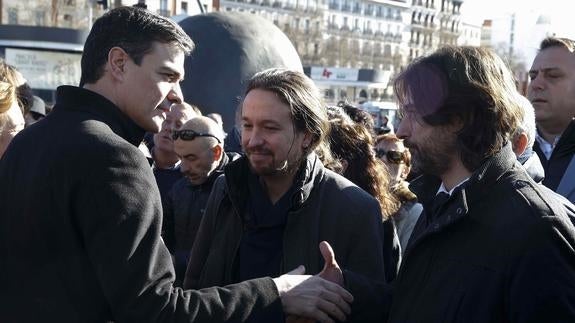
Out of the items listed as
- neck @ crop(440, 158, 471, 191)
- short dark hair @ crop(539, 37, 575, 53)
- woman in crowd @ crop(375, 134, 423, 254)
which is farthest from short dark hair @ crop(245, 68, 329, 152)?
short dark hair @ crop(539, 37, 575, 53)

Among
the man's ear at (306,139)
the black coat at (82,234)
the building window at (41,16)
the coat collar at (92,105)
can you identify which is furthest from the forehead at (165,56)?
the building window at (41,16)

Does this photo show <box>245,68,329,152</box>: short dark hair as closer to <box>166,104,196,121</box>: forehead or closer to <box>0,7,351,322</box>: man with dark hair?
<box>0,7,351,322</box>: man with dark hair

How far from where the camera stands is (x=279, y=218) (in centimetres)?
289

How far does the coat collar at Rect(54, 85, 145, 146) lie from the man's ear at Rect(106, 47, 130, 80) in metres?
0.10

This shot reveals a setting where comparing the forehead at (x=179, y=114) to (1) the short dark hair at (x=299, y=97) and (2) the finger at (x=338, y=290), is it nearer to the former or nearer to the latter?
(1) the short dark hair at (x=299, y=97)

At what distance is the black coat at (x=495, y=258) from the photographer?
184cm

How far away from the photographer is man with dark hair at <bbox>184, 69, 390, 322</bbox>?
9.34ft

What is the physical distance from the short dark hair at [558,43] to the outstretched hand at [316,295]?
2675 millimetres

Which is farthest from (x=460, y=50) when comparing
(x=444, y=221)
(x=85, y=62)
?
(x=85, y=62)

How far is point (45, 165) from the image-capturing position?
2127 mm

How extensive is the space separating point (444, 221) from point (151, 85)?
1115 millimetres

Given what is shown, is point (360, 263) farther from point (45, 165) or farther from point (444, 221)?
point (45, 165)

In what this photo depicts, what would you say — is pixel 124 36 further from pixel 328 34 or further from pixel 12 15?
pixel 328 34

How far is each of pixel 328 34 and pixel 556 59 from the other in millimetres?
89042
